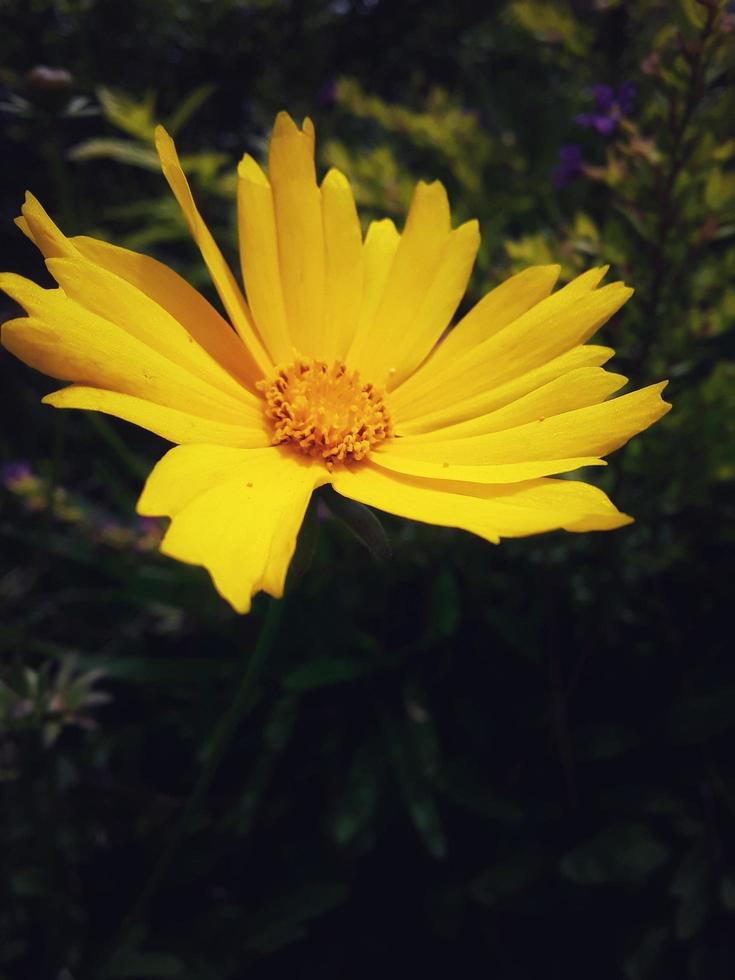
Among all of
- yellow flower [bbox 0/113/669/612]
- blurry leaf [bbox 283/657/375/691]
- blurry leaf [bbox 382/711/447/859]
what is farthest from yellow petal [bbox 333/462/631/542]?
blurry leaf [bbox 382/711/447/859]

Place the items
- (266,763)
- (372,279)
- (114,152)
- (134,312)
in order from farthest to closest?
(114,152)
(266,763)
(372,279)
(134,312)

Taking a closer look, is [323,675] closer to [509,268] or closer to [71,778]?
[71,778]

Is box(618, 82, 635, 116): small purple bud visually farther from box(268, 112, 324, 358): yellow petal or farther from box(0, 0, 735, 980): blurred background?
box(268, 112, 324, 358): yellow petal

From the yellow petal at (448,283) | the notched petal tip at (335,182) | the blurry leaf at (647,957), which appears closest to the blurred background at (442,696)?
the blurry leaf at (647,957)

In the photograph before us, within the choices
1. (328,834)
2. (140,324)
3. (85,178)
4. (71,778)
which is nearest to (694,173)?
(140,324)

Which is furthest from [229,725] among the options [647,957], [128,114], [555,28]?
[555,28]

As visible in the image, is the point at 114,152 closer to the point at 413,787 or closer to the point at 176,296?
the point at 176,296
